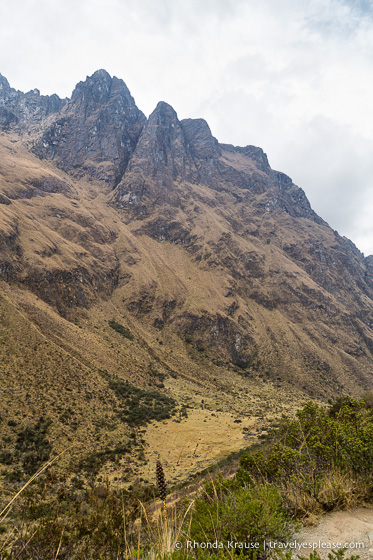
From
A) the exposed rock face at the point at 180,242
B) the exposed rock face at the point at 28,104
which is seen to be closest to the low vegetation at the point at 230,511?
the exposed rock face at the point at 180,242

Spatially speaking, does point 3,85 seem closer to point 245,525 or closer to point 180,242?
point 180,242

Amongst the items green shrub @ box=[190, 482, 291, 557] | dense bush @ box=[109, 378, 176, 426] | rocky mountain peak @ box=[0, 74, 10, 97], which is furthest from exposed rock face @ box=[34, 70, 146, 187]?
green shrub @ box=[190, 482, 291, 557]

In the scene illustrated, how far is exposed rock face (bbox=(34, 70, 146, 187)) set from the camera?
12169 cm

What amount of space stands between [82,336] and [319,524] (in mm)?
47379

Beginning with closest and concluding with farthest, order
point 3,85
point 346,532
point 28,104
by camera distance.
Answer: point 346,532
point 28,104
point 3,85

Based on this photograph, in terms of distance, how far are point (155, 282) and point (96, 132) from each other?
92.1 meters

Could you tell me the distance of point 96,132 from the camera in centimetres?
13062

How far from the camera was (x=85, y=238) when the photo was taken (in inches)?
3174

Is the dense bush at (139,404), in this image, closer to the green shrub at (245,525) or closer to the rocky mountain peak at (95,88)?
the green shrub at (245,525)

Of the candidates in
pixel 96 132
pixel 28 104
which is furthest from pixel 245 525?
pixel 28 104

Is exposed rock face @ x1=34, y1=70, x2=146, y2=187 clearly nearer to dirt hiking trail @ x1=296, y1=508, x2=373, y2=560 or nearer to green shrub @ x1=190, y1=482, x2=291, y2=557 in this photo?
green shrub @ x1=190, y1=482, x2=291, y2=557

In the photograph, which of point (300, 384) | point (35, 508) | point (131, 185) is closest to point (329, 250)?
point (300, 384)

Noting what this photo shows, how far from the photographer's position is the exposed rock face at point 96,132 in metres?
122

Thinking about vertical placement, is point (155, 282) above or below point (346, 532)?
above
